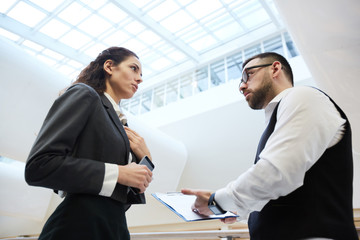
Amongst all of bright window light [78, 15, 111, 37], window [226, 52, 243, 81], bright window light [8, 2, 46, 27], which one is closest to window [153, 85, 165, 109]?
window [226, 52, 243, 81]

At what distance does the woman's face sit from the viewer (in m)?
1.87

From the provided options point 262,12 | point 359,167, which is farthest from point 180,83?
point 359,167

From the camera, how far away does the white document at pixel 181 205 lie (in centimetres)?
149

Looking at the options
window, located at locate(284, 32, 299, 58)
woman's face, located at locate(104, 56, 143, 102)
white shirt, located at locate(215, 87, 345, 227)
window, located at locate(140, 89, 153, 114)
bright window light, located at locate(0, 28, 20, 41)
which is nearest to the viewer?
white shirt, located at locate(215, 87, 345, 227)

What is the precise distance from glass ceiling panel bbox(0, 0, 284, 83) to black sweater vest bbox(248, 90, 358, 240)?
10225mm

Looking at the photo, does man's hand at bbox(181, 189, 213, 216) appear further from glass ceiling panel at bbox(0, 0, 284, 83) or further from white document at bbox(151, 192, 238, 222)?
glass ceiling panel at bbox(0, 0, 284, 83)

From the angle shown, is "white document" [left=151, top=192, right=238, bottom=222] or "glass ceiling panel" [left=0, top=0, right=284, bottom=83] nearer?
"white document" [left=151, top=192, right=238, bottom=222]

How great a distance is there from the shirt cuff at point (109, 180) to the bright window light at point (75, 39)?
38.3ft

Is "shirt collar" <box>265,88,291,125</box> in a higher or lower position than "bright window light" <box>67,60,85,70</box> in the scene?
lower

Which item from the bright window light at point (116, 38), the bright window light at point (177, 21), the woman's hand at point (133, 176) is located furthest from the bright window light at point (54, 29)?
the woman's hand at point (133, 176)

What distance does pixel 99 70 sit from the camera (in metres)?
1.89

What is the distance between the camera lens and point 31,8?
1024cm

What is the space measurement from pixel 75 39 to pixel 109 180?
39.5ft

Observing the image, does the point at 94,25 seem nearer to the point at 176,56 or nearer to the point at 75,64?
the point at 75,64
